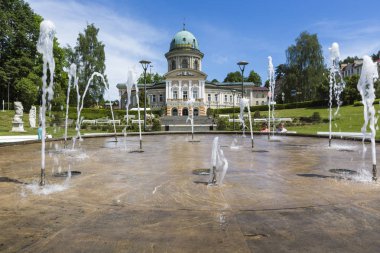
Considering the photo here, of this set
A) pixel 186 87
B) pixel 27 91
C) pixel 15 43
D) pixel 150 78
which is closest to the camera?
pixel 27 91

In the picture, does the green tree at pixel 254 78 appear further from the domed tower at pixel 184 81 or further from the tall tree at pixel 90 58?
the tall tree at pixel 90 58

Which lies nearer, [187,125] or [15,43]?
[187,125]

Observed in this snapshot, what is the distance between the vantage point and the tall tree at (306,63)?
6169 centimetres

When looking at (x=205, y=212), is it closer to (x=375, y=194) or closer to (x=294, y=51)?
(x=375, y=194)

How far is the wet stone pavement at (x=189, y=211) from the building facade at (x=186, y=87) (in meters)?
65.7

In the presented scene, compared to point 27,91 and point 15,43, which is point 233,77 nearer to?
point 15,43

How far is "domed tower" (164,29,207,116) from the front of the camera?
74500mm

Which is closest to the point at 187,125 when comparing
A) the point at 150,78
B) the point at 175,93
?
the point at 175,93

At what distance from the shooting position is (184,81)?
251 ft

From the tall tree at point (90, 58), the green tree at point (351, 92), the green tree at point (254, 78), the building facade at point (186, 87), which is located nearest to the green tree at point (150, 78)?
the building facade at point (186, 87)

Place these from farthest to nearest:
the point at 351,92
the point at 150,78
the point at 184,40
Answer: the point at 150,78 → the point at 184,40 → the point at 351,92

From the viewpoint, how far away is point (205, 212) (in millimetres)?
4133

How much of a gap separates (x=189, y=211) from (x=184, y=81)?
240ft

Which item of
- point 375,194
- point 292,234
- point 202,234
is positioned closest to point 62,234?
point 202,234
